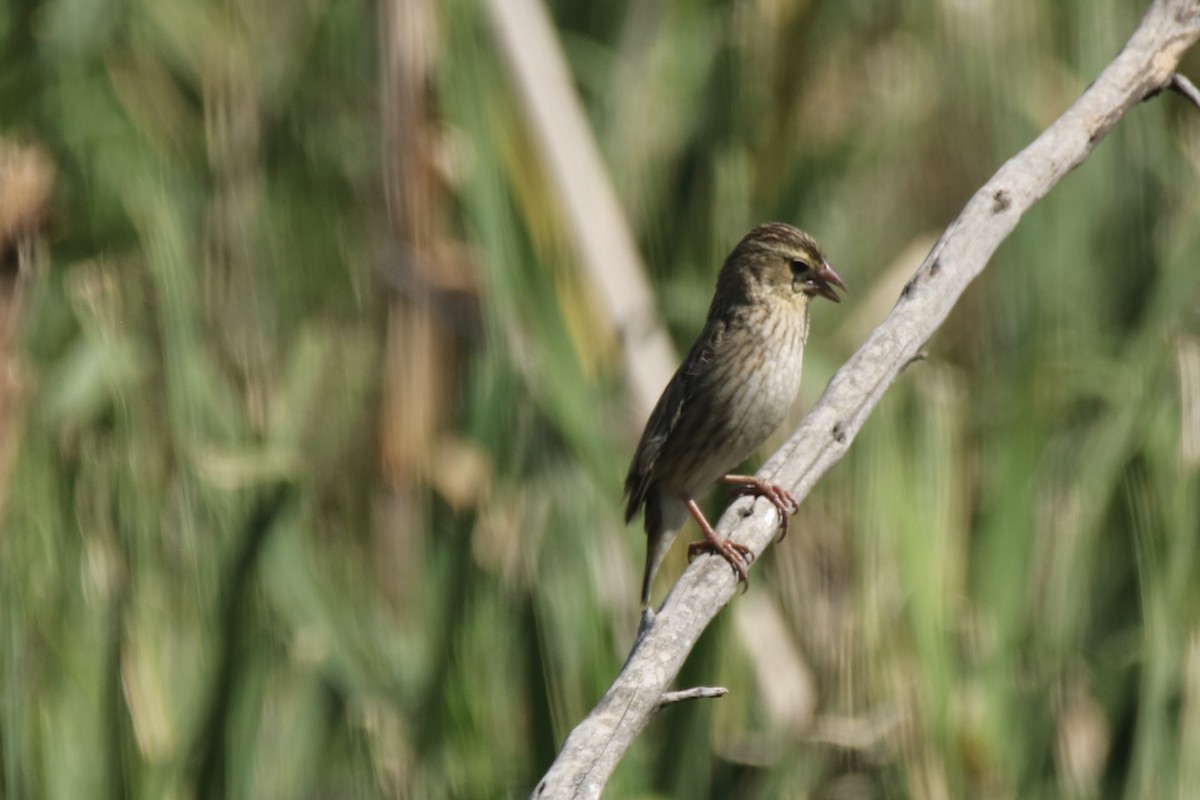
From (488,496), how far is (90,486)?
3.11ft

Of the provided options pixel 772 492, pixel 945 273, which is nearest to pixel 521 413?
→ pixel 772 492

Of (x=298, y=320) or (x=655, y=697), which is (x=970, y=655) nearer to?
(x=655, y=697)

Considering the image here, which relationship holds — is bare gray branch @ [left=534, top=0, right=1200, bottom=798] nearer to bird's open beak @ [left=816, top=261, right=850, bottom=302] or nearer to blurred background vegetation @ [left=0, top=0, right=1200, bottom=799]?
blurred background vegetation @ [left=0, top=0, right=1200, bottom=799]

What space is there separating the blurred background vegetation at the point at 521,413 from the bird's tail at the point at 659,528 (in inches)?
4.9

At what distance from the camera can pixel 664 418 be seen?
13.0 ft

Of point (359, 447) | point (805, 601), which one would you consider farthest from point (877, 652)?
point (359, 447)

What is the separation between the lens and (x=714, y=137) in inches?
174

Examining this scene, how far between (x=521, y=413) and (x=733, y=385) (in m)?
0.51

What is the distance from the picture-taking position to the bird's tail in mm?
3938

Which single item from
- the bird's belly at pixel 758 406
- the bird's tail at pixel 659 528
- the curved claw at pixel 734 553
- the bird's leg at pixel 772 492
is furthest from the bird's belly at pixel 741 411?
the curved claw at pixel 734 553

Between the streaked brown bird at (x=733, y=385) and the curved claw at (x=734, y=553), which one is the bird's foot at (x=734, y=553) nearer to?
the curved claw at (x=734, y=553)

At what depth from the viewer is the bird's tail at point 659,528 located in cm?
394

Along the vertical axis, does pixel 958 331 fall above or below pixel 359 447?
above

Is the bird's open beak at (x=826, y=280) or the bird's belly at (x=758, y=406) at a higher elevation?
the bird's open beak at (x=826, y=280)
